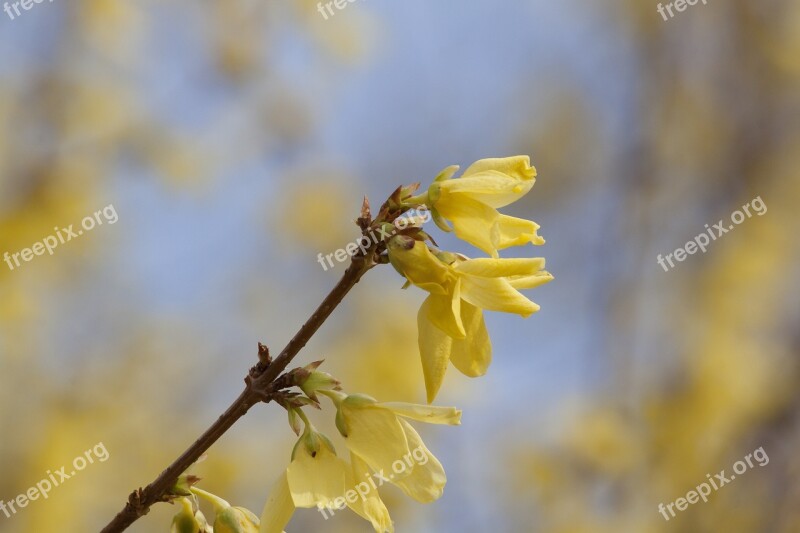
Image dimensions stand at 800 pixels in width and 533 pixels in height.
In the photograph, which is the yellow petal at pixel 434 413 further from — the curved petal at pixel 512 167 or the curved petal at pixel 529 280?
the curved petal at pixel 512 167

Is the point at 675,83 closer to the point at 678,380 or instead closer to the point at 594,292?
the point at 594,292

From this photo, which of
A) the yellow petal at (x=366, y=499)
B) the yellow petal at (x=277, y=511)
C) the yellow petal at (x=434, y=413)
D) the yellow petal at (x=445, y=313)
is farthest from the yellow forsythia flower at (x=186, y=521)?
the yellow petal at (x=445, y=313)

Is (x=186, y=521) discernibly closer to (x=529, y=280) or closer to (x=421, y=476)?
(x=421, y=476)

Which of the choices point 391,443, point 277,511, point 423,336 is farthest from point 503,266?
point 277,511

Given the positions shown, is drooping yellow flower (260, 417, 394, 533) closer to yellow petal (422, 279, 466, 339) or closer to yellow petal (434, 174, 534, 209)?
yellow petal (422, 279, 466, 339)

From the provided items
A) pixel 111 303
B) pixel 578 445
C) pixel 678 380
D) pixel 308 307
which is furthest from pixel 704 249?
pixel 111 303

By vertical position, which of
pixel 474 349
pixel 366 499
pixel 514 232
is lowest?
pixel 366 499
